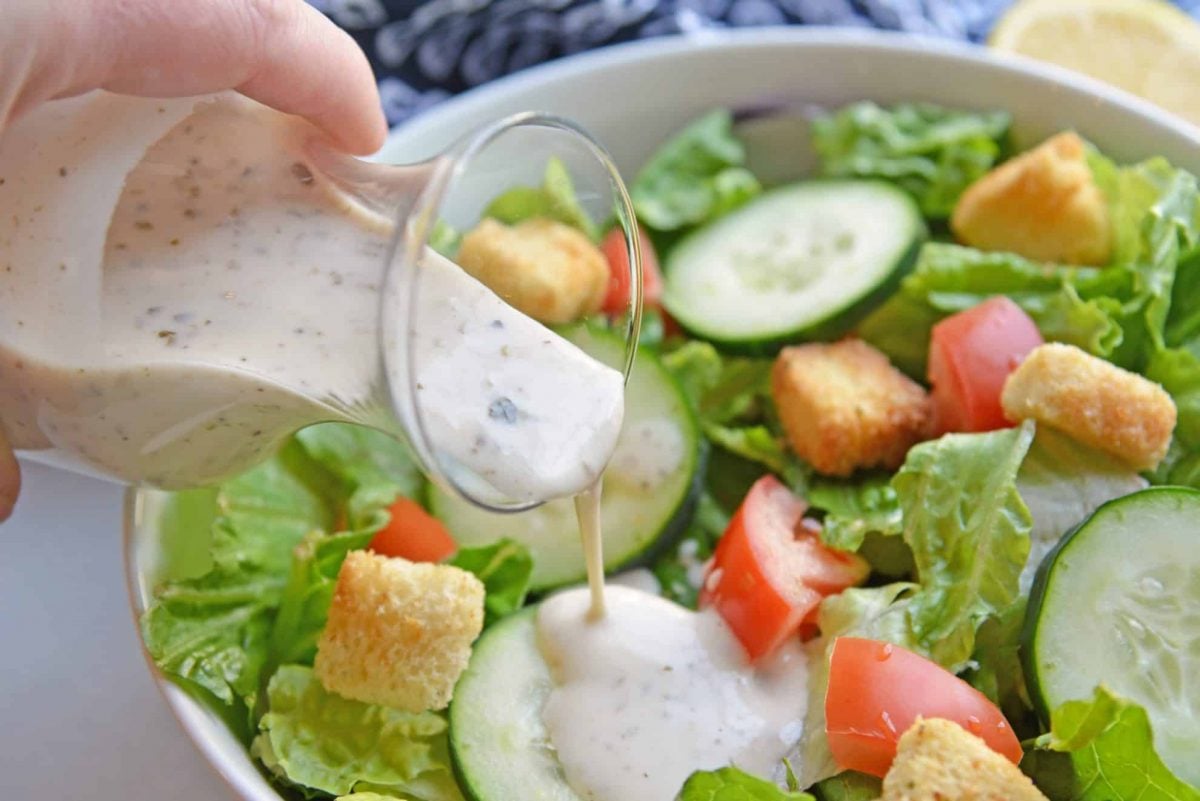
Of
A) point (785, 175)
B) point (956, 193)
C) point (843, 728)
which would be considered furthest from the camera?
point (785, 175)

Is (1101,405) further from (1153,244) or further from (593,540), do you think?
(593,540)

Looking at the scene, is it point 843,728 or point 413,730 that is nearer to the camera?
point 843,728

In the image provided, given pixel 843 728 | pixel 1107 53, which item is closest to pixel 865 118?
pixel 1107 53

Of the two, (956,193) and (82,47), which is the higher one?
(82,47)

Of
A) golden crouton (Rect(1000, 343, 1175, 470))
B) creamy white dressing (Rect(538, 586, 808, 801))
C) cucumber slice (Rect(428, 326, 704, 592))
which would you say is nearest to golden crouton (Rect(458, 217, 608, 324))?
cucumber slice (Rect(428, 326, 704, 592))

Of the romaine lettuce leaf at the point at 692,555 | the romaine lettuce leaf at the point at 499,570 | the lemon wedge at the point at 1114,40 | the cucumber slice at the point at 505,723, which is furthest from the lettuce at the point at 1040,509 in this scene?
the lemon wedge at the point at 1114,40

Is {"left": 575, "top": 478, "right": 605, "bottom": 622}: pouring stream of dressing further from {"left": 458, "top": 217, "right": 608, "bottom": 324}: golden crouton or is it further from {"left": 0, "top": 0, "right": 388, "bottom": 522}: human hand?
{"left": 0, "top": 0, "right": 388, "bottom": 522}: human hand

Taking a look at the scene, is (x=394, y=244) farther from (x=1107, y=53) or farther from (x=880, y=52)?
(x=1107, y=53)

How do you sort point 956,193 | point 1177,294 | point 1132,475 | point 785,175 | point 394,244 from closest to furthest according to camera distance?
1. point 394,244
2. point 1132,475
3. point 1177,294
4. point 956,193
5. point 785,175
